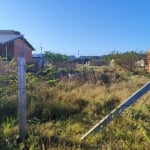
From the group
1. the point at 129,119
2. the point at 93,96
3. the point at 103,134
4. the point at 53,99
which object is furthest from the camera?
the point at 93,96

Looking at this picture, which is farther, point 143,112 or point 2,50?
point 2,50

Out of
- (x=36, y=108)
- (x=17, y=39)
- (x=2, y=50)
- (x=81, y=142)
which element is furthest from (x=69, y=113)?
(x=17, y=39)

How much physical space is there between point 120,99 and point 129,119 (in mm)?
2991

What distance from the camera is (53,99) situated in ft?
28.8

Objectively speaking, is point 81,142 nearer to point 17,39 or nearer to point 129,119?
point 129,119

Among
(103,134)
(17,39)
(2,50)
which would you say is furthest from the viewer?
(17,39)

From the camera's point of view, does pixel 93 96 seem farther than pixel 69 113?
Yes

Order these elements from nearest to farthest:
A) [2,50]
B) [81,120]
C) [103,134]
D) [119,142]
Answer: [119,142] < [103,134] < [81,120] < [2,50]

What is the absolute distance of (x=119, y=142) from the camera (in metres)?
5.03

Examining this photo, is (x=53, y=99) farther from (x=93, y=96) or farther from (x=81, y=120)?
(x=81, y=120)

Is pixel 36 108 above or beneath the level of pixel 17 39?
beneath

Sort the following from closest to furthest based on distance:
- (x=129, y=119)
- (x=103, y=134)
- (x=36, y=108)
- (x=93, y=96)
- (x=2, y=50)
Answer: (x=103, y=134), (x=129, y=119), (x=36, y=108), (x=93, y=96), (x=2, y=50)

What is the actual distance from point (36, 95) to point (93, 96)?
1.77 meters


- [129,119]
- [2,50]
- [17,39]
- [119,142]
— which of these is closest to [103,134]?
[119,142]
